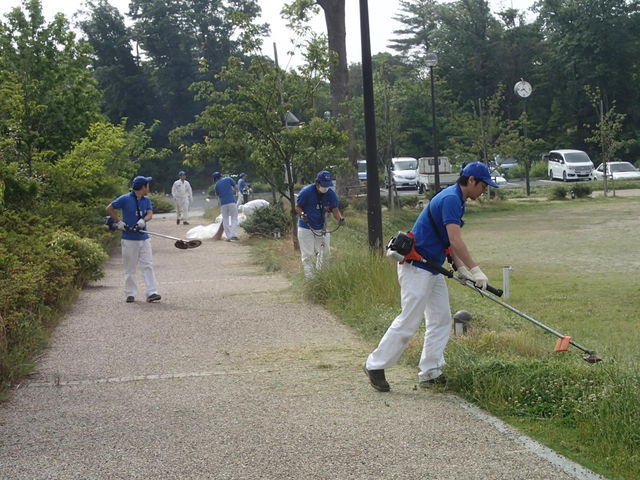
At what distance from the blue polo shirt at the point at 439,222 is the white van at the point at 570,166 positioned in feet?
144

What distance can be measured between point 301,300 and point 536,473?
698 centimetres

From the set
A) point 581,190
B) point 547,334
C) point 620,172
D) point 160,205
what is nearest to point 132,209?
point 547,334

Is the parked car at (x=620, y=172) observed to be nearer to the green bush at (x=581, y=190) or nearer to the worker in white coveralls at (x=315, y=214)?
the green bush at (x=581, y=190)

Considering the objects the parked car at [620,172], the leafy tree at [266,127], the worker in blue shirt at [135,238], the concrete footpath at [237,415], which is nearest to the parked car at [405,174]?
the parked car at [620,172]

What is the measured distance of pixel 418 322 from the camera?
6617 millimetres

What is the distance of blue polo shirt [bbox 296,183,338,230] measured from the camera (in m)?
12.7

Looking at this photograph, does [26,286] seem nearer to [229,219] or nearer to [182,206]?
[229,219]

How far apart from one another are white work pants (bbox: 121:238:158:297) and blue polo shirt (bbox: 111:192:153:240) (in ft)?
0.26

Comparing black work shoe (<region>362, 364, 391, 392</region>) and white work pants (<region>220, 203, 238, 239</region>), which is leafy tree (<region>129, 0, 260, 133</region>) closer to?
white work pants (<region>220, 203, 238, 239</region>)

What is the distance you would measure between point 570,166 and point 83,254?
129 feet

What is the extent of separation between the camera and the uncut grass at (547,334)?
535 centimetres

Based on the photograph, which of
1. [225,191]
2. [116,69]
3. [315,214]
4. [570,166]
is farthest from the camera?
[116,69]

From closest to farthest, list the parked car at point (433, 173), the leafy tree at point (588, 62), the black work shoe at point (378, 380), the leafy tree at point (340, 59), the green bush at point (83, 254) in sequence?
1. the black work shoe at point (378, 380)
2. the green bush at point (83, 254)
3. the leafy tree at point (340, 59)
4. the parked car at point (433, 173)
5. the leafy tree at point (588, 62)

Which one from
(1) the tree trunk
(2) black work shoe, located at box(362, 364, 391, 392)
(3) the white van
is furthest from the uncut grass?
(3) the white van
